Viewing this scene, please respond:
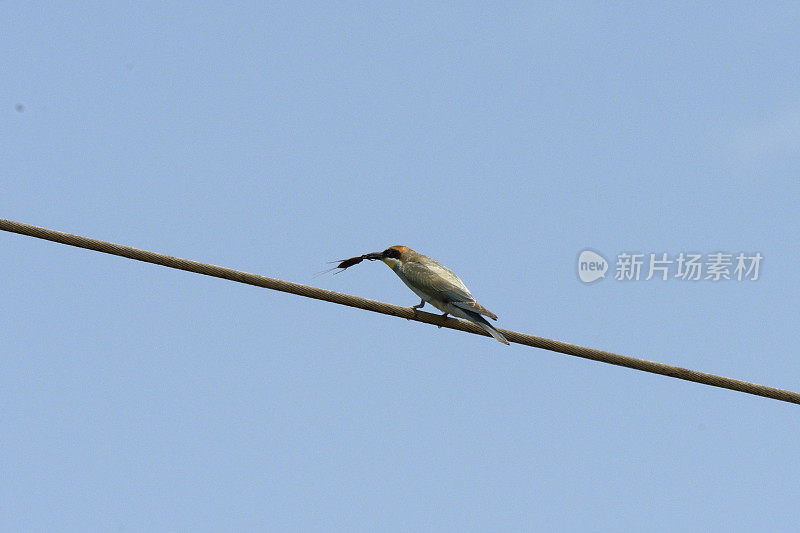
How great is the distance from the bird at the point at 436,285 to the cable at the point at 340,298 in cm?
59

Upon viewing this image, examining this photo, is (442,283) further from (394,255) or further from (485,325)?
(394,255)

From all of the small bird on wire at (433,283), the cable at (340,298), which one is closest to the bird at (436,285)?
the small bird on wire at (433,283)

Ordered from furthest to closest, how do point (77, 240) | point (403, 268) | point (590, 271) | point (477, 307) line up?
point (590, 271)
point (403, 268)
point (477, 307)
point (77, 240)

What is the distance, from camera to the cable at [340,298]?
→ 8.46 m

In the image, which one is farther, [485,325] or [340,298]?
[485,325]

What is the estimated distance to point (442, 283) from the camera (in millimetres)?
9750

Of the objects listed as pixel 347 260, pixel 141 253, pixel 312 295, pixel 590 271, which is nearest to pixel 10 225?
pixel 141 253

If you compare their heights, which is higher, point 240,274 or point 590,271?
point 590,271

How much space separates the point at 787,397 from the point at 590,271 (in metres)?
3.67

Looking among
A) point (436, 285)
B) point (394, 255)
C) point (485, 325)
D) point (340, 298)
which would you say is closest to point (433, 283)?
point (436, 285)

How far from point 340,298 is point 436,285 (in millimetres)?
1427

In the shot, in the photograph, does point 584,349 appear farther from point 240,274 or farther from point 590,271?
point 590,271

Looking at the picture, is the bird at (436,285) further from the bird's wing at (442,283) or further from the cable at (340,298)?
the cable at (340,298)

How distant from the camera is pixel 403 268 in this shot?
10.4 metres
